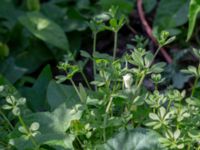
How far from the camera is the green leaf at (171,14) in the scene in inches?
69.3

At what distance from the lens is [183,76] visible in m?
1.60

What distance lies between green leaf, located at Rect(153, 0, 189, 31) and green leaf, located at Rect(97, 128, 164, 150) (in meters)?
0.79

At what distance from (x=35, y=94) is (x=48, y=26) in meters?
0.38

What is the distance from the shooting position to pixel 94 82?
1.06 m

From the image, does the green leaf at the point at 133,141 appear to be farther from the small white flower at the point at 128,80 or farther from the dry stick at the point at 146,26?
the dry stick at the point at 146,26

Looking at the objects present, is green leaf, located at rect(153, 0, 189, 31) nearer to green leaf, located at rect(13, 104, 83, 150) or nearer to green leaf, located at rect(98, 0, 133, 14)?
green leaf, located at rect(98, 0, 133, 14)

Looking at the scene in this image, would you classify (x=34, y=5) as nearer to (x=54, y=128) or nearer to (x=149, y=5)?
(x=149, y=5)

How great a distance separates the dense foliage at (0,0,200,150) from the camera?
1033mm

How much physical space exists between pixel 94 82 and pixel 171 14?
2.59 feet

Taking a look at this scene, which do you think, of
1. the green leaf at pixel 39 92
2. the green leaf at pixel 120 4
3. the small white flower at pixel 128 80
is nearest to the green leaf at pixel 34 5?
the green leaf at pixel 120 4

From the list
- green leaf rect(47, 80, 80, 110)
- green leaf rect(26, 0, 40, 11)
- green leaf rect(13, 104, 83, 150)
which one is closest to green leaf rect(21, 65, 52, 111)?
green leaf rect(47, 80, 80, 110)

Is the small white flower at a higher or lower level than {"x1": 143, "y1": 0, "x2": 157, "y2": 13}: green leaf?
higher

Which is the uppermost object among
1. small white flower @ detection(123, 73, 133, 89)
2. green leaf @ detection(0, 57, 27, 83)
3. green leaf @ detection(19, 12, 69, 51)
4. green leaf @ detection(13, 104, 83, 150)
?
small white flower @ detection(123, 73, 133, 89)

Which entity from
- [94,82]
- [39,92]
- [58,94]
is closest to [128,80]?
[94,82]
